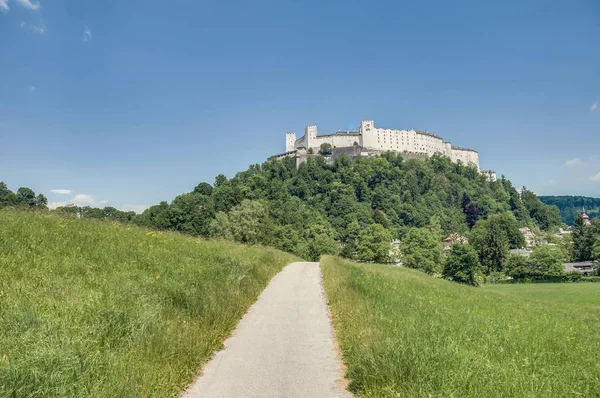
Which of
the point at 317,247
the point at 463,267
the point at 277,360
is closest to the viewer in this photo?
the point at 277,360

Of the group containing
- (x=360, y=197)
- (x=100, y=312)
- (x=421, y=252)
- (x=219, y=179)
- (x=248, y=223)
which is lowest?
(x=421, y=252)

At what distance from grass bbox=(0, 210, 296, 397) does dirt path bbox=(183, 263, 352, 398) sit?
1.15ft

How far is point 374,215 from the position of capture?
14475 cm

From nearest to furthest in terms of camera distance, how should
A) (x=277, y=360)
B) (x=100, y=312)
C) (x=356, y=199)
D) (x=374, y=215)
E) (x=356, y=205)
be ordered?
(x=100, y=312), (x=277, y=360), (x=374, y=215), (x=356, y=205), (x=356, y=199)

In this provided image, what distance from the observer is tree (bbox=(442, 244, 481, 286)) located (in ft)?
241

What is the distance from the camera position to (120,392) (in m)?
4.58

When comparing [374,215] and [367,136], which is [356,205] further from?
[367,136]

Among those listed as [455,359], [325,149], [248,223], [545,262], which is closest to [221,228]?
[248,223]

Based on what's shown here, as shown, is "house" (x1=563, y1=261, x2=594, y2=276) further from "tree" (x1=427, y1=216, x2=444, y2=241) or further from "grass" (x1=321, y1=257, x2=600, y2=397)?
"grass" (x1=321, y1=257, x2=600, y2=397)

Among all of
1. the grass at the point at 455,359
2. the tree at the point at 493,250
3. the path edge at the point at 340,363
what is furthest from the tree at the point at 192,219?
the tree at the point at 493,250

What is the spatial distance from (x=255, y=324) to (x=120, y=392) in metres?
5.08

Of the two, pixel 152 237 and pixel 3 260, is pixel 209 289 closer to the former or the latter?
pixel 3 260

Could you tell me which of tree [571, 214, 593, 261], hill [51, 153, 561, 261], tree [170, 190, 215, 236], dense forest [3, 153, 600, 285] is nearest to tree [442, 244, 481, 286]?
dense forest [3, 153, 600, 285]

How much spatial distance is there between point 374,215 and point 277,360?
462ft
